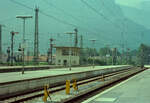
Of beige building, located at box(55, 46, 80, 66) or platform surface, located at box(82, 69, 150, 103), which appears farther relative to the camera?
beige building, located at box(55, 46, 80, 66)

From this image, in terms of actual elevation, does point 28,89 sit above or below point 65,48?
below

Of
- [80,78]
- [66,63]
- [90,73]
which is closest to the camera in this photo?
[80,78]

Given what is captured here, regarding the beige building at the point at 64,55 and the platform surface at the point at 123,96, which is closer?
the platform surface at the point at 123,96

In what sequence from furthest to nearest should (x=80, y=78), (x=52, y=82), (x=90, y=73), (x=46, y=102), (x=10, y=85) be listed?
(x=90, y=73), (x=80, y=78), (x=52, y=82), (x=10, y=85), (x=46, y=102)

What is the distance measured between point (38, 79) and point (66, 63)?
59356 mm

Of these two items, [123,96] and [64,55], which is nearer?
[123,96]

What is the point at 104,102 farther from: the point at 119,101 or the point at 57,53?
the point at 57,53

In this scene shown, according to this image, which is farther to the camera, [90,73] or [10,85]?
[90,73]

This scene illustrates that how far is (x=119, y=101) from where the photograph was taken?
1545 centimetres

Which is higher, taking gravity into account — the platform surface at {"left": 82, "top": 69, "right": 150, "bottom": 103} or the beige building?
the beige building

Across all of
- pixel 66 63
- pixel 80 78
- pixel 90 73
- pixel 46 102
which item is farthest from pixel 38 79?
pixel 66 63

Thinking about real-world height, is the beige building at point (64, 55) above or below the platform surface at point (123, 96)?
above

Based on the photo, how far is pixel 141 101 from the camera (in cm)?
1527

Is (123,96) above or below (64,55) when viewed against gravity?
below
